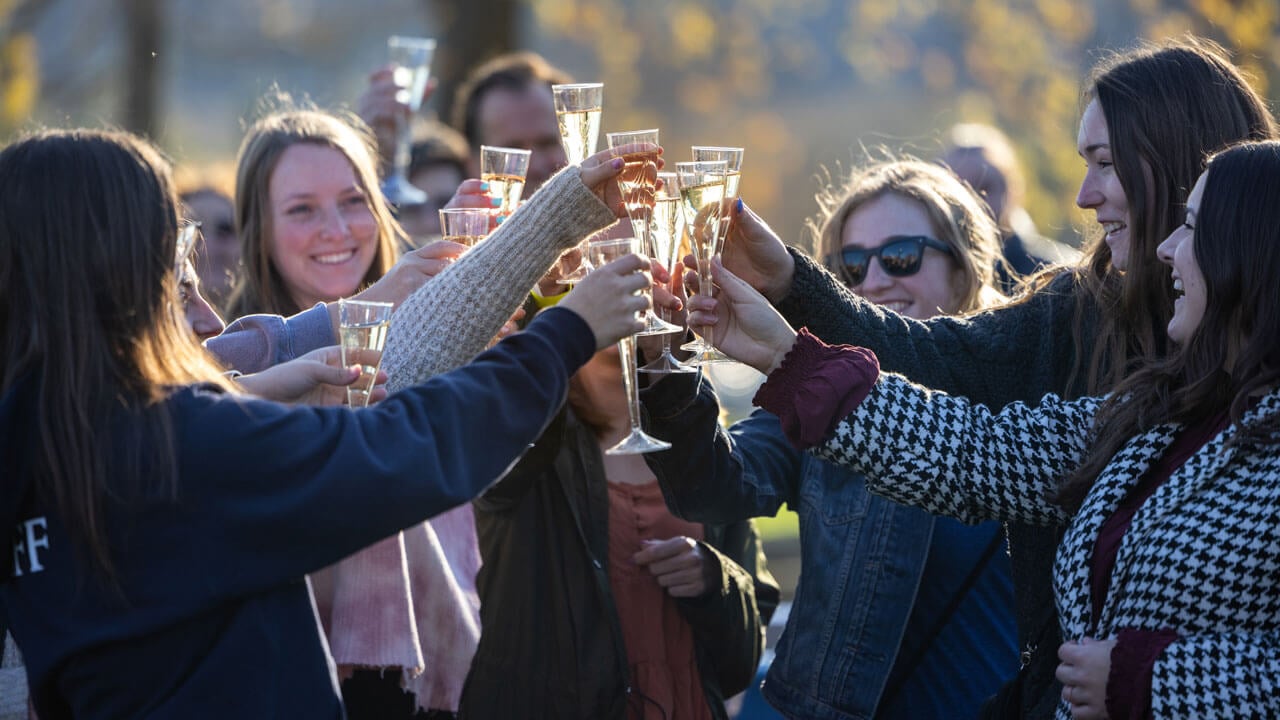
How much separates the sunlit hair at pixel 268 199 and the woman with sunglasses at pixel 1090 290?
1.80 meters

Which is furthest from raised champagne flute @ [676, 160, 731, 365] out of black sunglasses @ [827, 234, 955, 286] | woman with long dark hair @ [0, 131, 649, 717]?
black sunglasses @ [827, 234, 955, 286]

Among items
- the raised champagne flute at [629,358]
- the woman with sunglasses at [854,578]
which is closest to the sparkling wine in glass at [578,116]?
the raised champagne flute at [629,358]

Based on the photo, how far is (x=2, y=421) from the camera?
2.19 m

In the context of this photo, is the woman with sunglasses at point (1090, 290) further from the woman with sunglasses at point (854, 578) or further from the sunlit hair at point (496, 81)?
the sunlit hair at point (496, 81)

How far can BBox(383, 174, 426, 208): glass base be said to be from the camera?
5727 mm

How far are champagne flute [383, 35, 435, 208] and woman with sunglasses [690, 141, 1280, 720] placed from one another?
3159 millimetres

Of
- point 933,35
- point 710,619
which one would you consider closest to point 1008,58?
point 933,35

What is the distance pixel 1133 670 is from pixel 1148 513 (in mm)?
289

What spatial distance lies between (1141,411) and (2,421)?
205cm

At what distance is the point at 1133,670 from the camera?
7.72 feet

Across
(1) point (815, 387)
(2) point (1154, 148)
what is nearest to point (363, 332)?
(1) point (815, 387)

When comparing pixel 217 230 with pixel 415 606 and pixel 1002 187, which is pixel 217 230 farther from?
pixel 1002 187

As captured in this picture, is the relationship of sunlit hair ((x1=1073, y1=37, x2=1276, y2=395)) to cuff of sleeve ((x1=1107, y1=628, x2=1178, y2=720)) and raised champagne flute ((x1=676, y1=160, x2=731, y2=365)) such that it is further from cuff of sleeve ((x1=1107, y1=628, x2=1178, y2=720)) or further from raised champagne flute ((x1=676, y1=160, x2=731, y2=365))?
raised champagne flute ((x1=676, y1=160, x2=731, y2=365))

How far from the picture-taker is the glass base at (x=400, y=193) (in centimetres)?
573
